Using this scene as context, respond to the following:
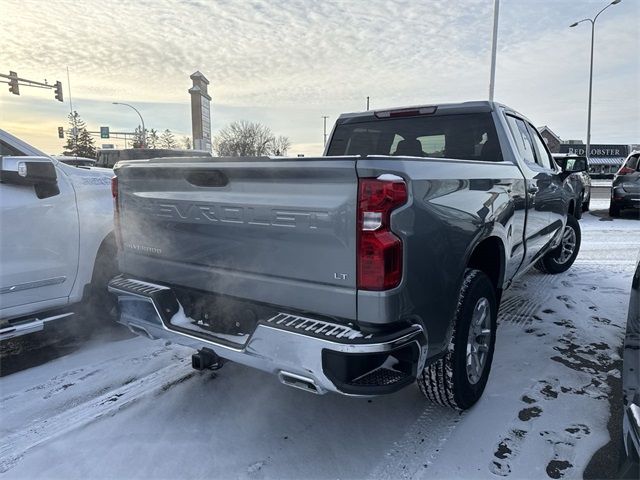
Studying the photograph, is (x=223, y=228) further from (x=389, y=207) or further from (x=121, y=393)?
(x=121, y=393)

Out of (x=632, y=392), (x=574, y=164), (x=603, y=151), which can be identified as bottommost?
(x=632, y=392)

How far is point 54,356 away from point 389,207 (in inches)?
131

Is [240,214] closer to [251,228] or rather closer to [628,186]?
[251,228]

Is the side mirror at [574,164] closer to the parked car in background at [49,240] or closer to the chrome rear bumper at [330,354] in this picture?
the chrome rear bumper at [330,354]

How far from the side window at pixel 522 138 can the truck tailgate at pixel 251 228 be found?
8.16 ft

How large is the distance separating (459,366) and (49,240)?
10.5 ft

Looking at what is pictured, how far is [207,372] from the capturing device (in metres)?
3.45

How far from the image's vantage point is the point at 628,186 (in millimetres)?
11172

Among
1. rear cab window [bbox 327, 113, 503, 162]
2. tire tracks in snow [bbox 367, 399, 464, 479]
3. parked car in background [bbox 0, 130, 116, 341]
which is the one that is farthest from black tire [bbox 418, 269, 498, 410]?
parked car in background [bbox 0, 130, 116, 341]

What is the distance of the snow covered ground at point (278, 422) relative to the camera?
2.40 metres

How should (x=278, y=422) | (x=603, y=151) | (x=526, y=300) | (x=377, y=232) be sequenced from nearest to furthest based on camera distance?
(x=377, y=232) < (x=278, y=422) < (x=526, y=300) < (x=603, y=151)

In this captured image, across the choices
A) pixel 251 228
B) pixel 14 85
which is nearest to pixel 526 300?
pixel 251 228

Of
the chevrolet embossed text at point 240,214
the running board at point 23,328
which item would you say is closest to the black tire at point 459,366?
the chevrolet embossed text at point 240,214

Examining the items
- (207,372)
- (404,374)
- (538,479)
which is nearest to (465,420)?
(538,479)
